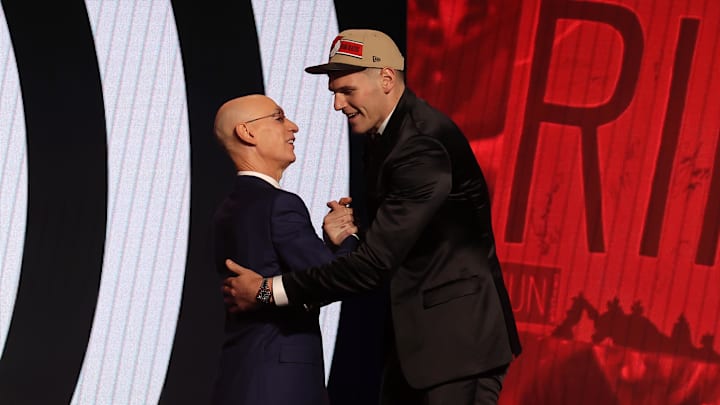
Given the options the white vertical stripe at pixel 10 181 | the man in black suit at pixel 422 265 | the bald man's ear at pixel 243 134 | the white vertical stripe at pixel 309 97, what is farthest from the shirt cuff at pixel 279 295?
the white vertical stripe at pixel 10 181

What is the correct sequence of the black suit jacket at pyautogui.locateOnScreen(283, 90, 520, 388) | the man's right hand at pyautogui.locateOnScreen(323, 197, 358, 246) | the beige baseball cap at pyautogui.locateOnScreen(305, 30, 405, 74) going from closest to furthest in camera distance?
the black suit jacket at pyautogui.locateOnScreen(283, 90, 520, 388), the beige baseball cap at pyautogui.locateOnScreen(305, 30, 405, 74), the man's right hand at pyautogui.locateOnScreen(323, 197, 358, 246)

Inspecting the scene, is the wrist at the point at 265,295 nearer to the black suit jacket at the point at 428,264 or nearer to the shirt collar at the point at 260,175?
the black suit jacket at the point at 428,264

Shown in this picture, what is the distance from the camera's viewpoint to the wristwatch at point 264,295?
7.81 feet

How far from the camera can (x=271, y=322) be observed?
247cm

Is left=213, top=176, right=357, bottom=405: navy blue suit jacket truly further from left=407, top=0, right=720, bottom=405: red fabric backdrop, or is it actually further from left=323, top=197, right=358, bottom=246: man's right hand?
left=407, top=0, right=720, bottom=405: red fabric backdrop

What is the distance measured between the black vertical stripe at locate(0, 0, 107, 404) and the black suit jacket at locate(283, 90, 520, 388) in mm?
2067

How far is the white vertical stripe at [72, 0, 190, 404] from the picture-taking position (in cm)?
411

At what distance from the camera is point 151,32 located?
4160mm

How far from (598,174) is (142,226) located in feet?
6.42

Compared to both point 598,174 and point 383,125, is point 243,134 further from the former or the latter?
point 598,174

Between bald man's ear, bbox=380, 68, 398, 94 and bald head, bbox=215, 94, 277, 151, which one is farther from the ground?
bald man's ear, bbox=380, 68, 398, 94

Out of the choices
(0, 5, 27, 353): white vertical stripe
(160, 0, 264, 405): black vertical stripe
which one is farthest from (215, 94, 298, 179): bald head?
(0, 5, 27, 353): white vertical stripe

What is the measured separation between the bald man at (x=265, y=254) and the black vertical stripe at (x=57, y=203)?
177 cm

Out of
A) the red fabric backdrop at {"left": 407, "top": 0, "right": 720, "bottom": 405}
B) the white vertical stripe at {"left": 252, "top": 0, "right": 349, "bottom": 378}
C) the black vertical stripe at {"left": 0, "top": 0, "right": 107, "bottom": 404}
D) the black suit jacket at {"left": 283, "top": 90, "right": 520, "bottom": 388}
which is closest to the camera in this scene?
the black suit jacket at {"left": 283, "top": 90, "right": 520, "bottom": 388}
